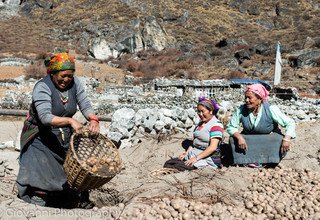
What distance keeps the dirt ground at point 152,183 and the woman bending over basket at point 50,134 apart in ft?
0.78

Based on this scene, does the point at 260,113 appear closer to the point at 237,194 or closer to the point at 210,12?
the point at 237,194

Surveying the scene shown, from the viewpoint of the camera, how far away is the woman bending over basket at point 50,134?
10.3ft

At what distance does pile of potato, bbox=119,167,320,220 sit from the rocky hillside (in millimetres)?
17233

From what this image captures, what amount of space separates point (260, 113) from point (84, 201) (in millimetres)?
2327

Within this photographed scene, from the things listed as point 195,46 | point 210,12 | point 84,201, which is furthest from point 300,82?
point 210,12

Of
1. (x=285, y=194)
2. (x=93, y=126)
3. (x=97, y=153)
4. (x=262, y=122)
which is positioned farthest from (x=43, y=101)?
(x=262, y=122)

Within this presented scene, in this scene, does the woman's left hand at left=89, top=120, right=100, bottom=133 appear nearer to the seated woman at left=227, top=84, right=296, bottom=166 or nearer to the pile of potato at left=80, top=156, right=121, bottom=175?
the pile of potato at left=80, top=156, right=121, bottom=175

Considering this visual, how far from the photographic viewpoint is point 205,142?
176 inches

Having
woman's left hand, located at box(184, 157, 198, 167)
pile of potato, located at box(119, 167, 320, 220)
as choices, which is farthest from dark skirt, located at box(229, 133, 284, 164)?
woman's left hand, located at box(184, 157, 198, 167)

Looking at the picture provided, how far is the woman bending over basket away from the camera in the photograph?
3.13 meters

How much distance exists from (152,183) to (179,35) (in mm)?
37398

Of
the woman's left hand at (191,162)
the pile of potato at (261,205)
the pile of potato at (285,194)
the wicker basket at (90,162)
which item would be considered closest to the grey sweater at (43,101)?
the wicker basket at (90,162)

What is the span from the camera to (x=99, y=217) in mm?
3070

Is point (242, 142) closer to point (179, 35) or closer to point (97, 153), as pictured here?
point (97, 153)
